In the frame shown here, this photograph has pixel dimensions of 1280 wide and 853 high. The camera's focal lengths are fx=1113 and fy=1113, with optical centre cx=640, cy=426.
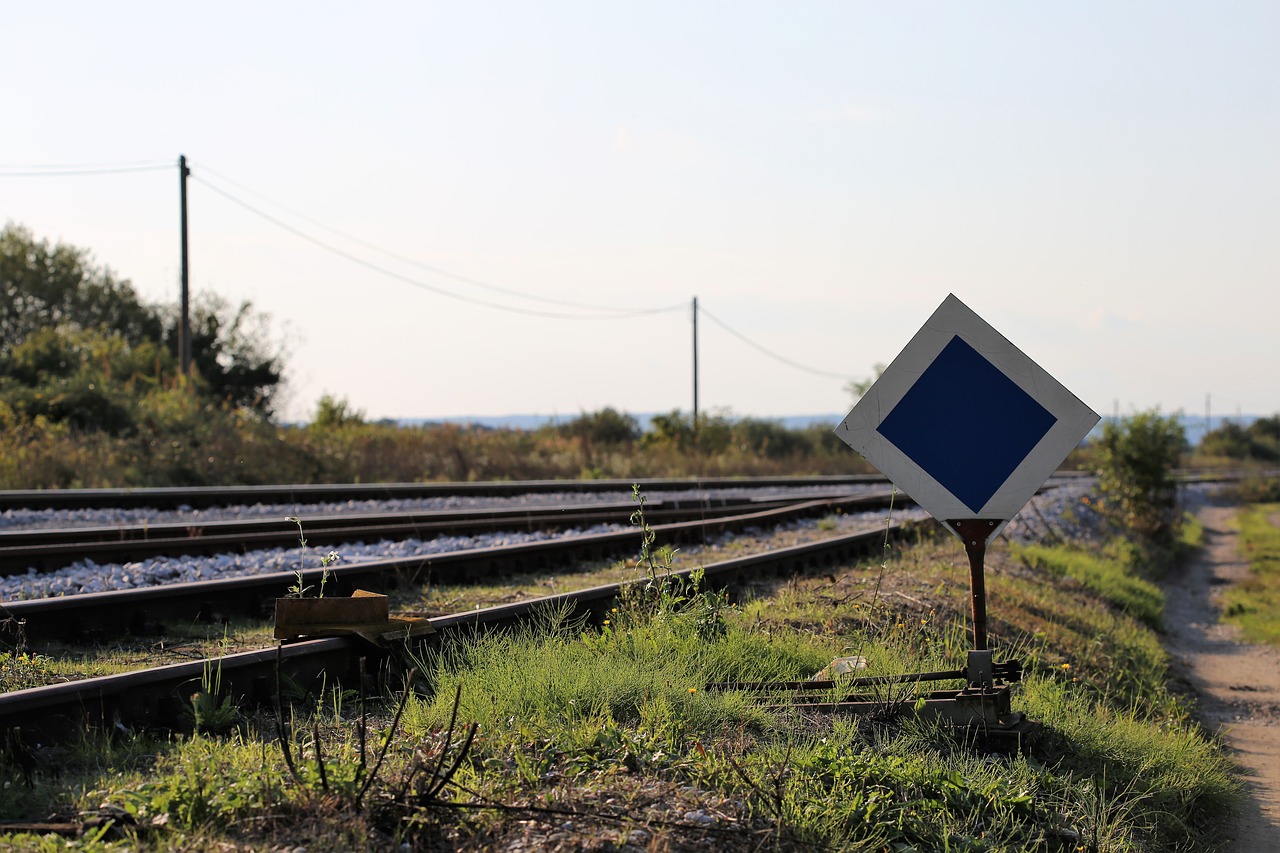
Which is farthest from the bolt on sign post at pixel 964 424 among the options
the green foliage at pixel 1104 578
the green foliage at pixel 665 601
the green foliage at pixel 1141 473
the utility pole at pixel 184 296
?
the utility pole at pixel 184 296

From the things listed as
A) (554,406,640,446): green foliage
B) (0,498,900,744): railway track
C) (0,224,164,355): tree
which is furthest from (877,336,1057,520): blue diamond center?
(0,224,164,355): tree

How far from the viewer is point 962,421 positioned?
16.2ft

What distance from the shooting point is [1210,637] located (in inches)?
494

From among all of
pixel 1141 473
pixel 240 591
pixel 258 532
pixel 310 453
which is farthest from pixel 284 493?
pixel 1141 473

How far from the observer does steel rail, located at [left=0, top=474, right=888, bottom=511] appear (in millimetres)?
13930

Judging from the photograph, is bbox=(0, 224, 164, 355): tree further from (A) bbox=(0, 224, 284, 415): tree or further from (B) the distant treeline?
(B) the distant treeline

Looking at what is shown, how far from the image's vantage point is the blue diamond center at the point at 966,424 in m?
4.89

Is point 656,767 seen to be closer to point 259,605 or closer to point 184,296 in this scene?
point 259,605

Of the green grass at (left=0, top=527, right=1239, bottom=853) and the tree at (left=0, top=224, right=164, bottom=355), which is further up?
the tree at (left=0, top=224, right=164, bottom=355)

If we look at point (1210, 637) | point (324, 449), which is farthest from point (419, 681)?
point (324, 449)

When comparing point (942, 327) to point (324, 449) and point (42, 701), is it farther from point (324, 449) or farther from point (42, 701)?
point (324, 449)

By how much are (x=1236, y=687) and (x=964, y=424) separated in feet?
20.8

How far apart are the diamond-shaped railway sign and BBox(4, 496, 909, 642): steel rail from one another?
346cm

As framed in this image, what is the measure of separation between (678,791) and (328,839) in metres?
1.12
